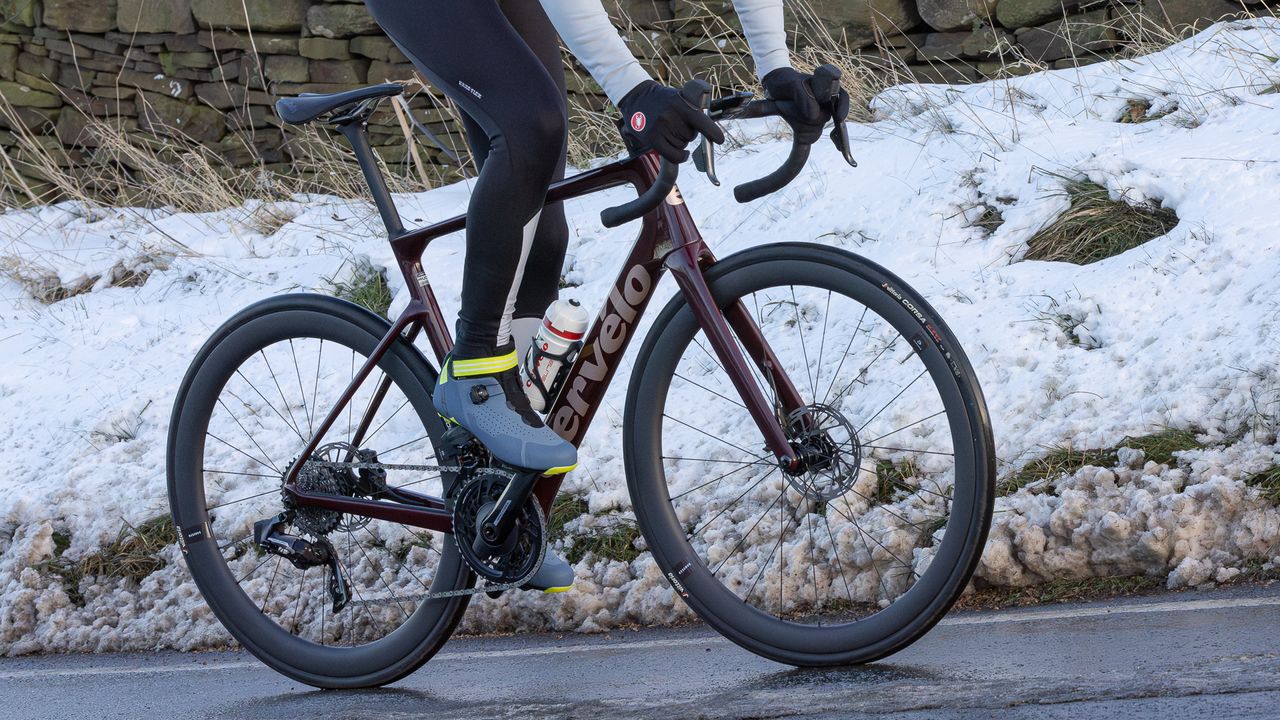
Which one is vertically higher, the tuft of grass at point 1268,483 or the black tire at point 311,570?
the black tire at point 311,570

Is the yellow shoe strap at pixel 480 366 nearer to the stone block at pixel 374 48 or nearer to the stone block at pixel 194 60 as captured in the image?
the stone block at pixel 374 48

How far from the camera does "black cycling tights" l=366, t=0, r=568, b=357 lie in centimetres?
235

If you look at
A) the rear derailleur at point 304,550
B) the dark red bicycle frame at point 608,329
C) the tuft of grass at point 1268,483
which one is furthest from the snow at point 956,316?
the dark red bicycle frame at point 608,329

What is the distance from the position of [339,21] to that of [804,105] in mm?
6755

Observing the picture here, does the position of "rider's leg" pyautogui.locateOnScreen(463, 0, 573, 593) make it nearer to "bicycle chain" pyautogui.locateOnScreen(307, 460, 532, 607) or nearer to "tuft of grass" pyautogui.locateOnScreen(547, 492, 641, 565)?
"bicycle chain" pyautogui.locateOnScreen(307, 460, 532, 607)

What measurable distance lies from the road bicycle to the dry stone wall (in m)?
3.99

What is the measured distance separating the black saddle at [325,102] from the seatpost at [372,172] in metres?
0.05

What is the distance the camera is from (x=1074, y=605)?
2.81 meters

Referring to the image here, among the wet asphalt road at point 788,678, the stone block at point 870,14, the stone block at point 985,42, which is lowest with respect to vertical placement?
the wet asphalt road at point 788,678

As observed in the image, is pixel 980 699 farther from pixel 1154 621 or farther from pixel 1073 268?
pixel 1073 268

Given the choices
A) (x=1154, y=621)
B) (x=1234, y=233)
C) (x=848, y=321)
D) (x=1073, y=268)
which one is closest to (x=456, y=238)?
(x=848, y=321)

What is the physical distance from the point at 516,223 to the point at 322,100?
643 millimetres

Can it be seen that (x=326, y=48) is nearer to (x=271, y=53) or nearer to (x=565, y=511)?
(x=271, y=53)

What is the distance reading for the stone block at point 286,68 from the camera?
844 centimetres
